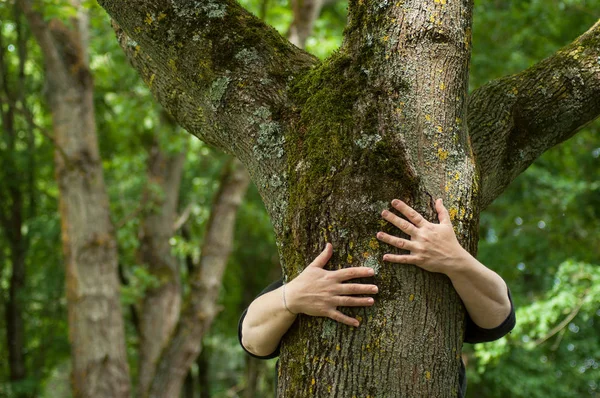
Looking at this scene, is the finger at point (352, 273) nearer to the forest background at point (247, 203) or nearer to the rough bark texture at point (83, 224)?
the rough bark texture at point (83, 224)

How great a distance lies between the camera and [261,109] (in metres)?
2.31

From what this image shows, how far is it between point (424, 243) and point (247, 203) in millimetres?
11692

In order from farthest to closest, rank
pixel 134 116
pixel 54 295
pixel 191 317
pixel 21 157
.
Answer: pixel 54 295
pixel 21 157
pixel 134 116
pixel 191 317

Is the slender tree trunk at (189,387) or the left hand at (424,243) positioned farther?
the slender tree trunk at (189,387)

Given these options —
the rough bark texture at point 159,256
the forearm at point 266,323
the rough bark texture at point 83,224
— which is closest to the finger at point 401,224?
the forearm at point 266,323

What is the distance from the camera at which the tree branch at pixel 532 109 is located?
8.20 feet

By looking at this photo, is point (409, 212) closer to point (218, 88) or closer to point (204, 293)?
point (218, 88)

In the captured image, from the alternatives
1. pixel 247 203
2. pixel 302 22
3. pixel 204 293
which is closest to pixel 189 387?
pixel 247 203

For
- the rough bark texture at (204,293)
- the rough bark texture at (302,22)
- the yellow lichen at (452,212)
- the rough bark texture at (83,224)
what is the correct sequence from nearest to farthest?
the yellow lichen at (452,212)
the rough bark texture at (83,224)
the rough bark texture at (204,293)
the rough bark texture at (302,22)

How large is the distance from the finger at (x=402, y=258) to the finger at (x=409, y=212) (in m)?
0.11

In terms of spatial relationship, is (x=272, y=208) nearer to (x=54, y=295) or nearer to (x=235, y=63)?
(x=235, y=63)

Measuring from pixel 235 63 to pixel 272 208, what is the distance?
22.2 inches

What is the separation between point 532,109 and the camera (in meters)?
2.55

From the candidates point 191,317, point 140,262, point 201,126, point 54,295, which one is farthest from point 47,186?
point 201,126
